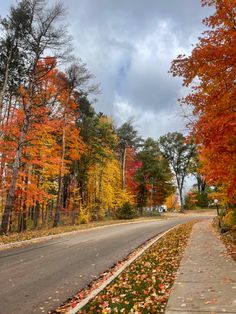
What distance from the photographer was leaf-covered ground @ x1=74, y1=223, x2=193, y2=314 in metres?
6.06

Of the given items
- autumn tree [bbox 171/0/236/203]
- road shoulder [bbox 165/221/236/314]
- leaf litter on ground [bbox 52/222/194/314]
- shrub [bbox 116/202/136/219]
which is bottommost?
leaf litter on ground [bbox 52/222/194/314]

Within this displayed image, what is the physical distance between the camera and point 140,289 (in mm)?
7398

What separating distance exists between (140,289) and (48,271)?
3.05 metres

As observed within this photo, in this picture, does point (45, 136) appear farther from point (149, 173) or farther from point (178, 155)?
point (178, 155)

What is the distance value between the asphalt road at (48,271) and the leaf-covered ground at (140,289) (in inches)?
32.1

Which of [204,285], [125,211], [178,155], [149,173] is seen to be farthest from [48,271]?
[178,155]

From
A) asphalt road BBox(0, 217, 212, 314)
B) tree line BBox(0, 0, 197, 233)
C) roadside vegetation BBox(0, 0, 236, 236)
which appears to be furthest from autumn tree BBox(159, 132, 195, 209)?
asphalt road BBox(0, 217, 212, 314)

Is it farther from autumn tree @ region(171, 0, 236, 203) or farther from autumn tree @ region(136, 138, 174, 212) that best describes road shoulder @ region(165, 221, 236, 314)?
autumn tree @ region(136, 138, 174, 212)

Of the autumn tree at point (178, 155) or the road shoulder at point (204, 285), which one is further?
the autumn tree at point (178, 155)

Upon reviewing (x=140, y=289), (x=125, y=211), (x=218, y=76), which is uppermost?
(x=218, y=76)

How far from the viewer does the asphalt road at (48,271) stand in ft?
21.7

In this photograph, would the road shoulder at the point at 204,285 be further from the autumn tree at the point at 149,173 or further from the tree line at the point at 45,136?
the autumn tree at the point at 149,173

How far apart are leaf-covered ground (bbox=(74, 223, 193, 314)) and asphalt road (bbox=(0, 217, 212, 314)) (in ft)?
2.68

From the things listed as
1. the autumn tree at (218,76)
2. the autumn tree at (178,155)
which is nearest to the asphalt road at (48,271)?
the autumn tree at (218,76)
